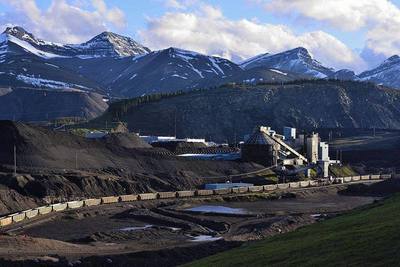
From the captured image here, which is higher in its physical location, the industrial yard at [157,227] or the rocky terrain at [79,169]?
the rocky terrain at [79,169]

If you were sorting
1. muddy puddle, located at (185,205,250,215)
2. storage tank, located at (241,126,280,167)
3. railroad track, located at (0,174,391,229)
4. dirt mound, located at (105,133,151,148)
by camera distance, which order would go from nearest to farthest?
railroad track, located at (0,174,391,229) < muddy puddle, located at (185,205,250,215) < storage tank, located at (241,126,280,167) < dirt mound, located at (105,133,151,148)

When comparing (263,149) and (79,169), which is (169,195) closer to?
(79,169)

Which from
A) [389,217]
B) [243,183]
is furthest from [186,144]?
[389,217]

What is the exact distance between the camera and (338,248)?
1103 inches

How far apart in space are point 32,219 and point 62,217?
3368 millimetres

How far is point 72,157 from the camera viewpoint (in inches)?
4006

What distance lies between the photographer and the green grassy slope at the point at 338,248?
25219 millimetres

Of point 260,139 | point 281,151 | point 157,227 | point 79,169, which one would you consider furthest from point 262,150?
point 157,227

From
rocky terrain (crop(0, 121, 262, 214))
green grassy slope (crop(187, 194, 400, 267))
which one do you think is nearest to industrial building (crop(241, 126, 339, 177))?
rocky terrain (crop(0, 121, 262, 214))

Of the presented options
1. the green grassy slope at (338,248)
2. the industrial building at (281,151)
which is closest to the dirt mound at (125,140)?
the industrial building at (281,151)

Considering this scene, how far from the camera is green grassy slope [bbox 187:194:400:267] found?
2522 cm

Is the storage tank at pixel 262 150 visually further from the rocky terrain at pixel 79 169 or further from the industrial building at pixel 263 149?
the rocky terrain at pixel 79 169

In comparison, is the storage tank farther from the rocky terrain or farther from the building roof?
the rocky terrain

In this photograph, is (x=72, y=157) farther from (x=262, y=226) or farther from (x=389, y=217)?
(x=389, y=217)
